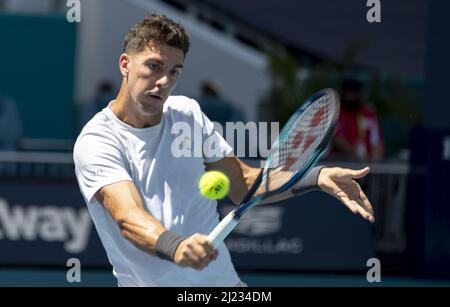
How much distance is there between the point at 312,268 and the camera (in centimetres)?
940

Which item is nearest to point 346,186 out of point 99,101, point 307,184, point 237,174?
point 307,184

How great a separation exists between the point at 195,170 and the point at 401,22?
11.3 meters

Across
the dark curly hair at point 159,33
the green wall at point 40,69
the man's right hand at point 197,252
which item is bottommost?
the man's right hand at point 197,252

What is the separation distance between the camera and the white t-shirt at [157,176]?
434 cm

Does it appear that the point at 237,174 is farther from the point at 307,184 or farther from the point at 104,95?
the point at 104,95

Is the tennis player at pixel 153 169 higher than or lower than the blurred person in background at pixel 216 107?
lower

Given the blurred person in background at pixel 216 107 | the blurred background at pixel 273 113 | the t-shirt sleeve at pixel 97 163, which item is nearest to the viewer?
the t-shirt sleeve at pixel 97 163

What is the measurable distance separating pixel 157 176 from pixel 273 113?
29.0 feet

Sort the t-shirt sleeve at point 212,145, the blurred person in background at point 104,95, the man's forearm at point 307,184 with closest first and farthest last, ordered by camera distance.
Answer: the man's forearm at point 307,184, the t-shirt sleeve at point 212,145, the blurred person in background at point 104,95

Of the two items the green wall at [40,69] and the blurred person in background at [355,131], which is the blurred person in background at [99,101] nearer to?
the green wall at [40,69]

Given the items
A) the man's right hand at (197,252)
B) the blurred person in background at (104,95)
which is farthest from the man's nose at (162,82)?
the blurred person in background at (104,95)

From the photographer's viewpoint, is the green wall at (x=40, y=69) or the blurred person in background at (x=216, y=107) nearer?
the blurred person in background at (x=216, y=107)

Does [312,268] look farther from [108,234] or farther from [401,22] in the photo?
[401,22]

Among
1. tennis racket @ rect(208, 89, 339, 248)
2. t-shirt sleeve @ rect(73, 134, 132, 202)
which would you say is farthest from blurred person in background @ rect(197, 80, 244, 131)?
t-shirt sleeve @ rect(73, 134, 132, 202)
